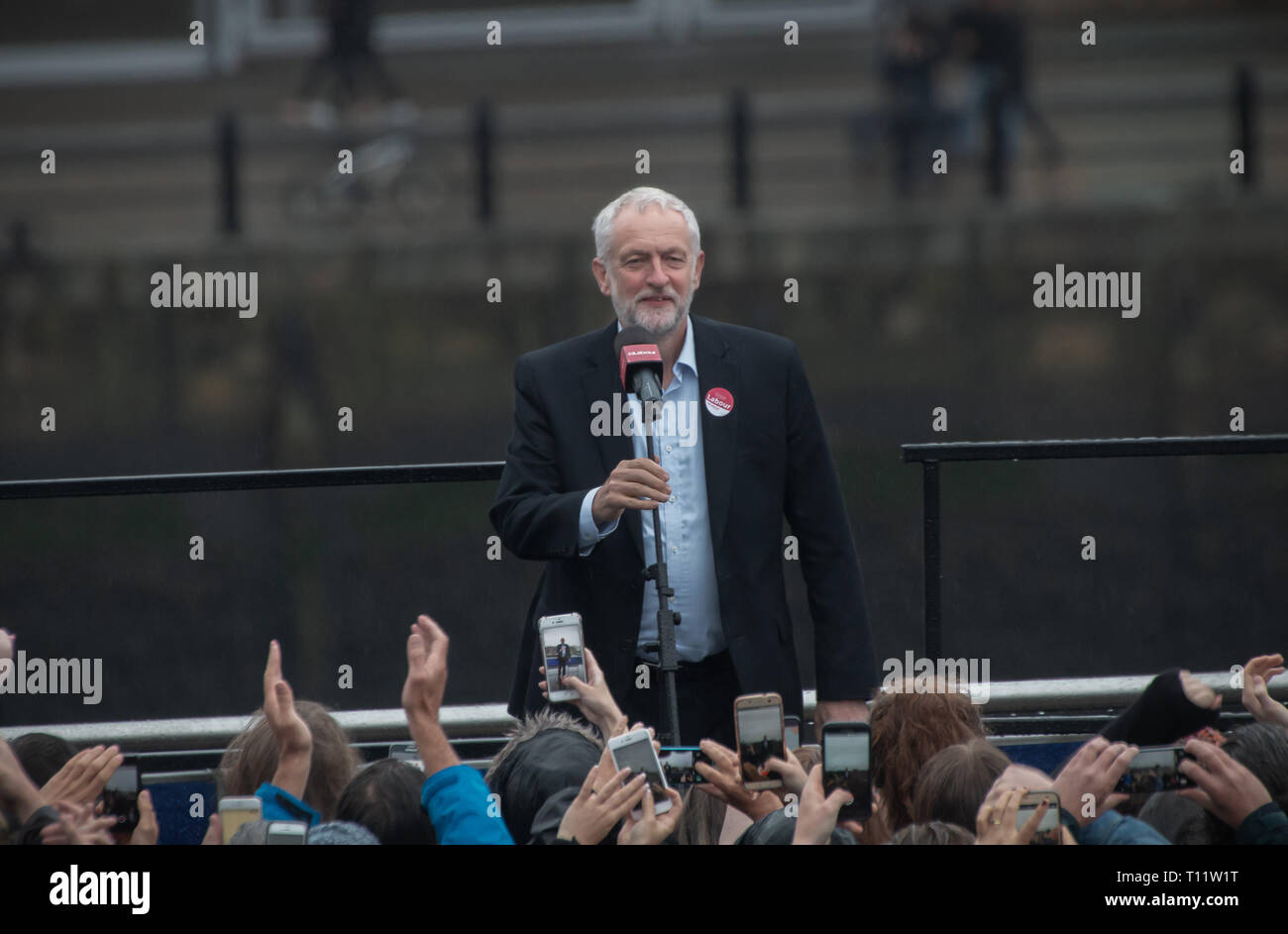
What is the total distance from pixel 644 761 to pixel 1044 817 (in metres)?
0.56

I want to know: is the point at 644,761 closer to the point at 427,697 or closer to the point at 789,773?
the point at 789,773

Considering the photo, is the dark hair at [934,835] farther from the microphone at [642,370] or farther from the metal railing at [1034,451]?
the metal railing at [1034,451]

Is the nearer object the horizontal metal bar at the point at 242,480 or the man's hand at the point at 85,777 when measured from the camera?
the man's hand at the point at 85,777

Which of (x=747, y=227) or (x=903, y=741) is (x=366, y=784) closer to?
(x=903, y=741)

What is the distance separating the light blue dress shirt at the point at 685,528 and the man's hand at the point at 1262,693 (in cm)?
98

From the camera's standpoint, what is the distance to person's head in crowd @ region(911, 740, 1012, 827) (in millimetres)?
2926

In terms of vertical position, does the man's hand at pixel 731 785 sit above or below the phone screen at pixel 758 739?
below

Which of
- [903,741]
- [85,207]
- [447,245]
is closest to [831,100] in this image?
[447,245]

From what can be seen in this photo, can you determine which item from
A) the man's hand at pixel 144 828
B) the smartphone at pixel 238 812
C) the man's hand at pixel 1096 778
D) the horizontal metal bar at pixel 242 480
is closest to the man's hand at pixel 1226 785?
the man's hand at pixel 1096 778

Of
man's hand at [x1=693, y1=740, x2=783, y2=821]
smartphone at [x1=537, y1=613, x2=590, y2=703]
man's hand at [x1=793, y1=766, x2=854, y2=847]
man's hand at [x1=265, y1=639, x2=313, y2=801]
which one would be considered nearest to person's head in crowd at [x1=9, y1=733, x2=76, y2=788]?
man's hand at [x1=265, y1=639, x2=313, y2=801]

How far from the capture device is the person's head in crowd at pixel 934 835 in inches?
109

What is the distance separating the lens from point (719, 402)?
3.77 meters

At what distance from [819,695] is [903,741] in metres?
0.59

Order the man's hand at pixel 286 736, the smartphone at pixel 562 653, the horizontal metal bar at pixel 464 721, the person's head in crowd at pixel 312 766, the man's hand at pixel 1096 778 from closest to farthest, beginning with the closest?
the man's hand at pixel 1096 778
the man's hand at pixel 286 736
the person's head in crowd at pixel 312 766
the smartphone at pixel 562 653
the horizontal metal bar at pixel 464 721
